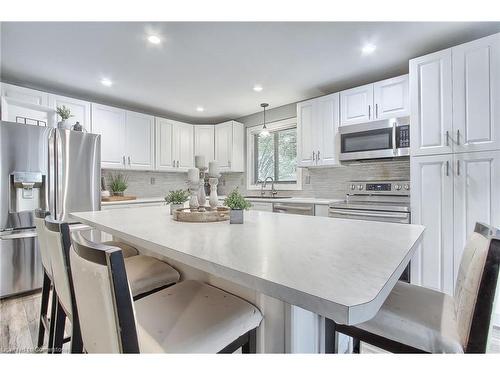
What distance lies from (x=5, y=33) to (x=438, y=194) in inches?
147

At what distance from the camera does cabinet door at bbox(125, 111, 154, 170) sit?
3.63 metres

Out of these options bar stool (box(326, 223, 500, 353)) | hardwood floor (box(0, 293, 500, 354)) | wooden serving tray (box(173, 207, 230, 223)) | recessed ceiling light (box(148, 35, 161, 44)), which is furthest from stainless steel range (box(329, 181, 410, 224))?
recessed ceiling light (box(148, 35, 161, 44))

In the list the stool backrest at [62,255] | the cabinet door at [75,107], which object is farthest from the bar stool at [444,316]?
the cabinet door at [75,107]

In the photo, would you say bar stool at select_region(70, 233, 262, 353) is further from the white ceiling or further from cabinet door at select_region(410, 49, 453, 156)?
cabinet door at select_region(410, 49, 453, 156)

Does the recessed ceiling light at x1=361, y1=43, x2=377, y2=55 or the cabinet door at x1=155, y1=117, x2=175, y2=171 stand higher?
the recessed ceiling light at x1=361, y1=43, x2=377, y2=55

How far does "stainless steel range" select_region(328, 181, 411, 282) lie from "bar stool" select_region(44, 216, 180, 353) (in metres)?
1.95

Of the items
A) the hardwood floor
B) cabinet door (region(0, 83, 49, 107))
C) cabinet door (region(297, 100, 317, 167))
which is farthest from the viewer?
cabinet door (region(297, 100, 317, 167))

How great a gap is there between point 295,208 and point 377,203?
909mm

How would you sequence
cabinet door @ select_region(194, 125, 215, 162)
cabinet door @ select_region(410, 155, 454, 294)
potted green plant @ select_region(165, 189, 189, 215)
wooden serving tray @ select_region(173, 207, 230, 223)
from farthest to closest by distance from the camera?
cabinet door @ select_region(194, 125, 215, 162)
cabinet door @ select_region(410, 155, 454, 294)
potted green plant @ select_region(165, 189, 189, 215)
wooden serving tray @ select_region(173, 207, 230, 223)

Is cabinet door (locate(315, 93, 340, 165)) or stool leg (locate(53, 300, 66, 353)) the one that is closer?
stool leg (locate(53, 300, 66, 353))

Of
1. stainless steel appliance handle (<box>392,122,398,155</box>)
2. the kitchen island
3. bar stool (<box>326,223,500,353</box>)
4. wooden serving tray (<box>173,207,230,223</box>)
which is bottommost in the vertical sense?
bar stool (<box>326,223,500,353</box>)

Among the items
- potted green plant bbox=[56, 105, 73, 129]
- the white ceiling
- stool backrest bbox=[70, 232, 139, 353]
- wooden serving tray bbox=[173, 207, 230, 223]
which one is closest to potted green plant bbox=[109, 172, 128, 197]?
potted green plant bbox=[56, 105, 73, 129]

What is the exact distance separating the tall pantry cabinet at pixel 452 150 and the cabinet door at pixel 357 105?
486 mm

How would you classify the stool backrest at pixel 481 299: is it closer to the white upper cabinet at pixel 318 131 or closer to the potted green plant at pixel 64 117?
the white upper cabinet at pixel 318 131
